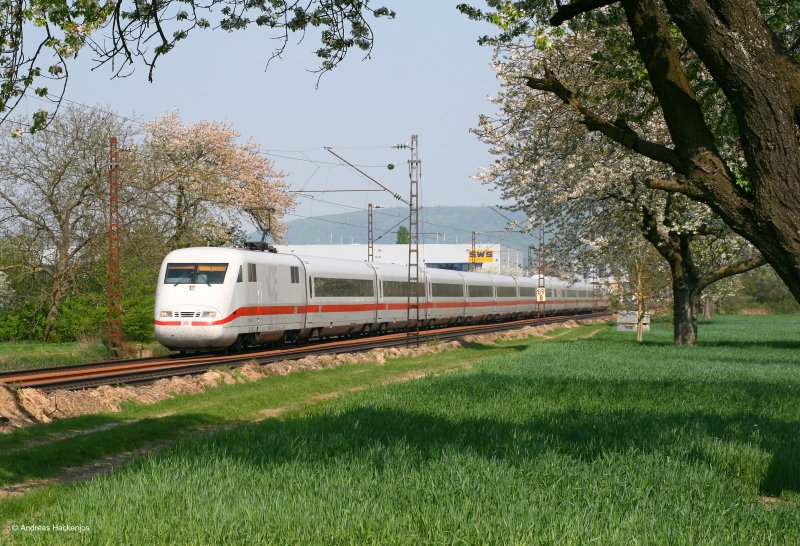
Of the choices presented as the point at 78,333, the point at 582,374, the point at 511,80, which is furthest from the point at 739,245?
the point at 78,333

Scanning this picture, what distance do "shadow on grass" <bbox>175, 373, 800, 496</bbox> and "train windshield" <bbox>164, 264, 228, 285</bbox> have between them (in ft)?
53.0

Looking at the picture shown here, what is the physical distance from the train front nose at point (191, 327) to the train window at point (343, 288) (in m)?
8.05

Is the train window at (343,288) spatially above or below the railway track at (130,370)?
above

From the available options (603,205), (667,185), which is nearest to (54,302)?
(603,205)

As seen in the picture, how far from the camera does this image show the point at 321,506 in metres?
7.72

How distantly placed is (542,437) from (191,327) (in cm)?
2015

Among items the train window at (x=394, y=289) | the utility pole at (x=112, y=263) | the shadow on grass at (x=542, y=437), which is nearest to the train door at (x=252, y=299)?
the utility pole at (x=112, y=263)

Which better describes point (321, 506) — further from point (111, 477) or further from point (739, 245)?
point (739, 245)

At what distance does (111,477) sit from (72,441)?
4.93 meters

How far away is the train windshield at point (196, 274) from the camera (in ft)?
102

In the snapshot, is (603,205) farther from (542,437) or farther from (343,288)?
(542,437)

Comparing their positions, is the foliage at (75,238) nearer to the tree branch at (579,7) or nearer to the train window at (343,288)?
the train window at (343,288)

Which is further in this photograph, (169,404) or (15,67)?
(169,404)

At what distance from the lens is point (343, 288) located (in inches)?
1640
